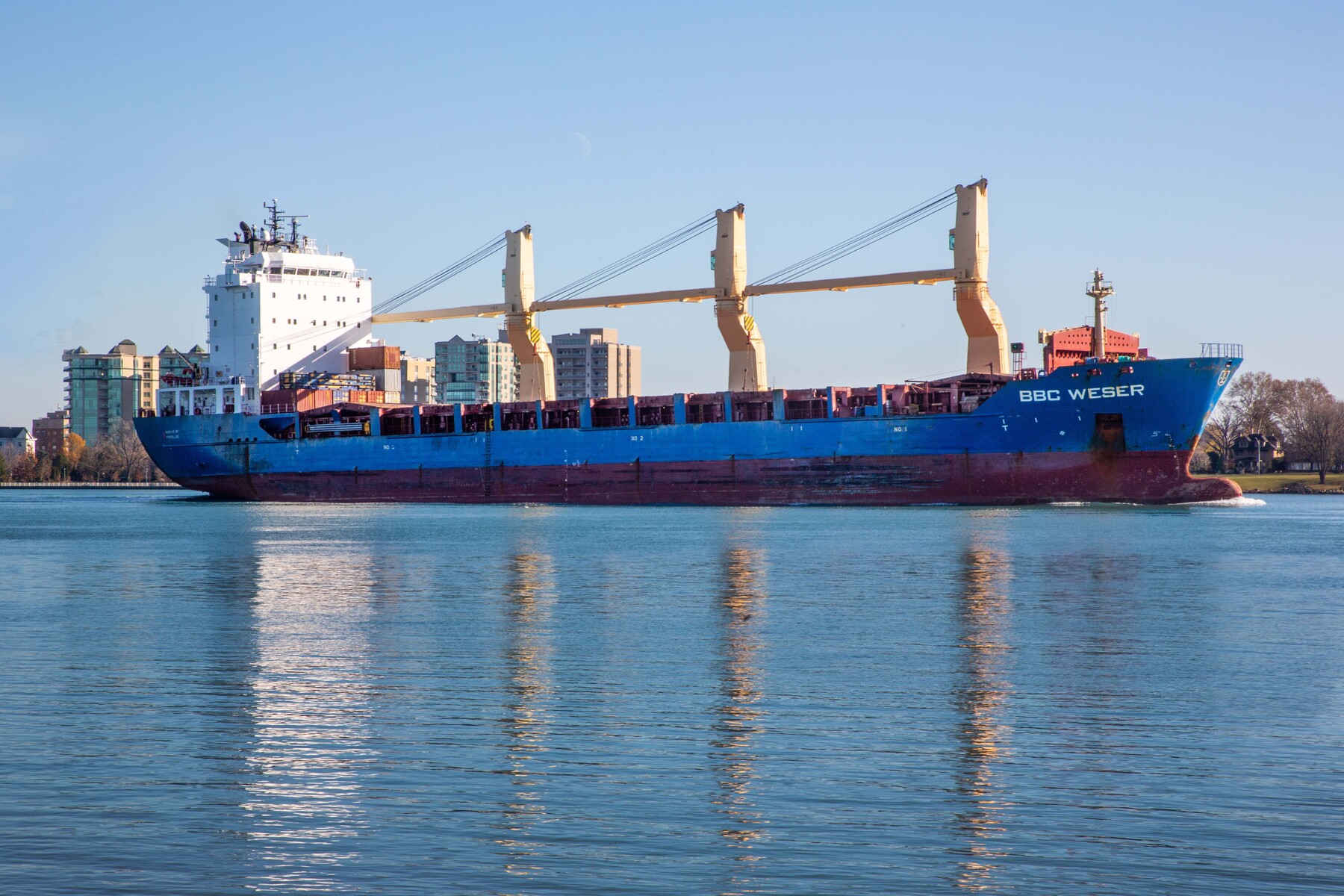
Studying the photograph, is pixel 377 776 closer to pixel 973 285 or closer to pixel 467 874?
pixel 467 874

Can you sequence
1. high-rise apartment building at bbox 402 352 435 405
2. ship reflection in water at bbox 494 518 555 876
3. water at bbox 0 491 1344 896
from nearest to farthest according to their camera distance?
water at bbox 0 491 1344 896, ship reflection in water at bbox 494 518 555 876, high-rise apartment building at bbox 402 352 435 405

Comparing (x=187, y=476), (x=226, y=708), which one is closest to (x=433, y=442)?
(x=187, y=476)

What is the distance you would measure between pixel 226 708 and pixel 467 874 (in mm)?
4320

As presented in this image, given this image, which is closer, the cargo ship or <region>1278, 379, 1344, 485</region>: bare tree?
the cargo ship

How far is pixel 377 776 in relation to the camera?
718 centimetres

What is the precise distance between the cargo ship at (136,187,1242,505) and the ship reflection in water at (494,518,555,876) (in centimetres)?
1940

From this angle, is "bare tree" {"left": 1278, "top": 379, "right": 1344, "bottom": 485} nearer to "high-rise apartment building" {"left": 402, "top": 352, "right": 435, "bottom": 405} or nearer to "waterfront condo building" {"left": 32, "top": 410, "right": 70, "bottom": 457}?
"high-rise apartment building" {"left": 402, "top": 352, "right": 435, "bottom": 405}

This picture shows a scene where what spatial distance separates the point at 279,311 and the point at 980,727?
1767 inches

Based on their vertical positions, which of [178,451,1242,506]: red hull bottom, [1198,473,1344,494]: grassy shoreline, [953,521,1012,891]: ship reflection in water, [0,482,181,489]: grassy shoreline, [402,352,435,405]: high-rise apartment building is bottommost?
[0,482,181,489]: grassy shoreline

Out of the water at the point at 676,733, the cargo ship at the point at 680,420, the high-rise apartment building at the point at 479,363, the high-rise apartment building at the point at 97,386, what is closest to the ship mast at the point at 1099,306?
the cargo ship at the point at 680,420

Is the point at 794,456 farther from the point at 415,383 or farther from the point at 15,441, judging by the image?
the point at 15,441

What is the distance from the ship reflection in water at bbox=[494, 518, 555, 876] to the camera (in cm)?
604

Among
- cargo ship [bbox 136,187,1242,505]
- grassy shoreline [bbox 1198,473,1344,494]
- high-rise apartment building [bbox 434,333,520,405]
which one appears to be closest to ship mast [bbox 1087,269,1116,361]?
cargo ship [bbox 136,187,1242,505]

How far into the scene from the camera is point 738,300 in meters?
42.3
